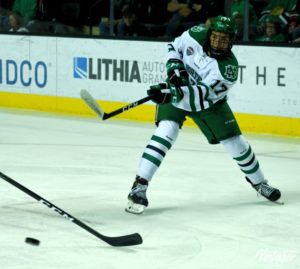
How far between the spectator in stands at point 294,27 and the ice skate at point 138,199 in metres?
3.47

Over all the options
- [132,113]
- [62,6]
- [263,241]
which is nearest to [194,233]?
[263,241]

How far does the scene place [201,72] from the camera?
5215mm

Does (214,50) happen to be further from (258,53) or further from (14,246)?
(258,53)

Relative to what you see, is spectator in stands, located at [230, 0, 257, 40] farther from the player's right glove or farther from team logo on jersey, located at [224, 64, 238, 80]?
the player's right glove

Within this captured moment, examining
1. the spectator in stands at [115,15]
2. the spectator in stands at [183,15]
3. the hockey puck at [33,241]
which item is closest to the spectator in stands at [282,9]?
the spectator in stands at [183,15]

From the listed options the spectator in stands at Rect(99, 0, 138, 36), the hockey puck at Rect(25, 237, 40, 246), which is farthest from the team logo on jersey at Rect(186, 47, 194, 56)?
the spectator in stands at Rect(99, 0, 138, 36)

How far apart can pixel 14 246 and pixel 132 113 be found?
5036mm

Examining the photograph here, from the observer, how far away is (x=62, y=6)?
33.0 feet

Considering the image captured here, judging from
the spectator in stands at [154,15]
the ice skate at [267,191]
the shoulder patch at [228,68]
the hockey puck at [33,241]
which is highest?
the shoulder patch at [228,68]

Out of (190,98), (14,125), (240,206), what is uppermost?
(190,98)

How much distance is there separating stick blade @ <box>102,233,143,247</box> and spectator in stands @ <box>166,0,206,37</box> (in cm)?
478

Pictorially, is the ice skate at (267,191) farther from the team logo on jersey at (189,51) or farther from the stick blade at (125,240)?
the stick blade at (125,240)

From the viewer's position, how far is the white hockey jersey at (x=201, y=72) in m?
5.08

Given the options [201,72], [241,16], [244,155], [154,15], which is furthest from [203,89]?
[154,15]
